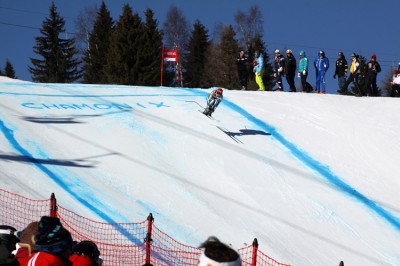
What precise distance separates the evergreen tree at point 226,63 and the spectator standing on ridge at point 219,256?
36.2 metres

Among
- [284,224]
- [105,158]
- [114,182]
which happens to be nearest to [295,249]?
[284,224]

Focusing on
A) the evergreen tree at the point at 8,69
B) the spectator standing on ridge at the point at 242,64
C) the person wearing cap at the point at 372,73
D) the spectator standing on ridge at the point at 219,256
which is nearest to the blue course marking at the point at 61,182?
the spectator standing on ridge at the point at 219,256

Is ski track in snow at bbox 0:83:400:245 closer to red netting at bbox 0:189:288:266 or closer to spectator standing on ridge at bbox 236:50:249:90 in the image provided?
red netting at bbox 0:189:288:266

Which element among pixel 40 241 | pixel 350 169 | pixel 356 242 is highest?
pixel 40 241

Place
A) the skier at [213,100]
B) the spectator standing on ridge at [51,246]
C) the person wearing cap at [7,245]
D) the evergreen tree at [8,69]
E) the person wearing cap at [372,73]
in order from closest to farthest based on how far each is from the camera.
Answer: the spectator standing on ridge at [51,246], the person wearing cap at [7,245], the skier at [213,100], the person wearing cap at [372,73], the evergreen tree at [8,69]

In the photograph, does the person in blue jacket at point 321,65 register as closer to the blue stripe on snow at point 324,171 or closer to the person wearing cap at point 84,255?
the blue stripe on snow at point 324,171

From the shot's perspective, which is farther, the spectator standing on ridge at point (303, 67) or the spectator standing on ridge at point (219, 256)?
the spectator standing on ridge at point (303, 67)

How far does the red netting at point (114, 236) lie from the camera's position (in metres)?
7.57

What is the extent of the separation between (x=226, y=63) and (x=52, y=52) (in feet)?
42.9

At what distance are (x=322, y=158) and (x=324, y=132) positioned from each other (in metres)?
1.68

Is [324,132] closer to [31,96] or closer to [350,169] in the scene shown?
[350,169]

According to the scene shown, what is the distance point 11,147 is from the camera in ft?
34.1

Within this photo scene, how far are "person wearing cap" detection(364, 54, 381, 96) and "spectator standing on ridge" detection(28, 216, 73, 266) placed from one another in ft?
52.1

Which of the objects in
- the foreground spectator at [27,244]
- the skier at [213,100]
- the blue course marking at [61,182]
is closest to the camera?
the foreground spectator at [27,244]
